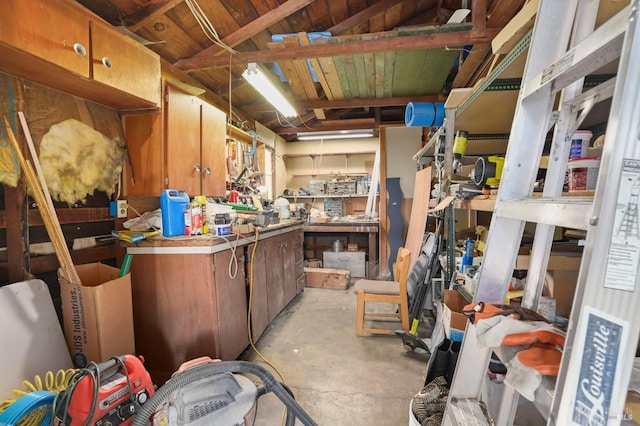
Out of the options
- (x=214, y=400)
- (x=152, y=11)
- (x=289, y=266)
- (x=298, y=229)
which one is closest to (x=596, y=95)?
(x=214, y=400)

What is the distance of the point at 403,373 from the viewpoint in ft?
6.51

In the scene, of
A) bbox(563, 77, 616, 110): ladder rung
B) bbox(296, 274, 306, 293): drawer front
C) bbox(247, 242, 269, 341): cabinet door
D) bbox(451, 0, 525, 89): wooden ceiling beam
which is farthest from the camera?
bbox(296, 274, 306, 293): drawer front

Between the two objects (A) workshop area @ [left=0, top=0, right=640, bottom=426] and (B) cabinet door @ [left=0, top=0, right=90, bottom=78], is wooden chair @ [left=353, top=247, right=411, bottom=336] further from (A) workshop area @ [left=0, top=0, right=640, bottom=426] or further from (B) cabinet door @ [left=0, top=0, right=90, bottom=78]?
(B) cabinet door @ [left=0, top=0, right=90, bottom=78]

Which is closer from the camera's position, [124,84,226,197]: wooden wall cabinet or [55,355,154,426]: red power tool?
[55,355,154,426]: red power tool

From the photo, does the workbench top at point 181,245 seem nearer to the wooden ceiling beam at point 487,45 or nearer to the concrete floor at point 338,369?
the concrete floor at point 338,369

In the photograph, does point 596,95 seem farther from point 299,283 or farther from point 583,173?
point 299,283

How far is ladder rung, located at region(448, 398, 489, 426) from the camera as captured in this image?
2.58ft

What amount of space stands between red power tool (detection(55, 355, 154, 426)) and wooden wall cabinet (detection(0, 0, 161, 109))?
54.2 inches

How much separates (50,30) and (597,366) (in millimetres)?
2173

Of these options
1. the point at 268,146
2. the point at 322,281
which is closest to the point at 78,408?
the point at 322,281

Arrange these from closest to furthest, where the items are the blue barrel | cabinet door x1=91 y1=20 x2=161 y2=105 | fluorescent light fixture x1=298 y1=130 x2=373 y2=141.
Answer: cabinet door x1=91 y1=20 x2=161 y2=105, the blue barrel, fluorescent light fixture x1=298 y1=130 x2=373 y2=141

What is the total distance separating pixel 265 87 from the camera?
267 cm

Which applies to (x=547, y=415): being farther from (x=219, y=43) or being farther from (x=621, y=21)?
(x=219, y=43)

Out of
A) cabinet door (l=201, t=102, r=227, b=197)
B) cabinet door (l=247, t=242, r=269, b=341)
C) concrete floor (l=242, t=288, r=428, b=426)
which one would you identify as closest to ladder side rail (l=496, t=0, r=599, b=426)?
concrete floor (l=242, t=288, r=428, b=426)
